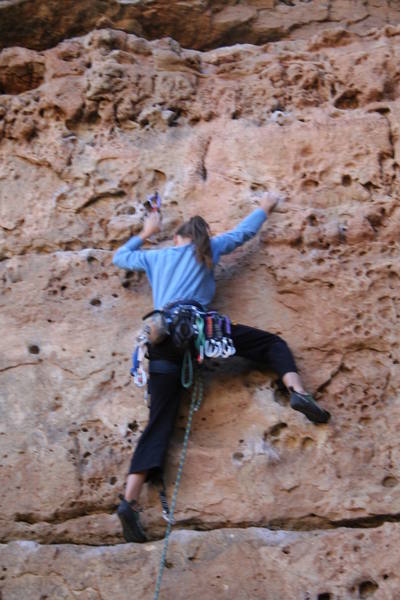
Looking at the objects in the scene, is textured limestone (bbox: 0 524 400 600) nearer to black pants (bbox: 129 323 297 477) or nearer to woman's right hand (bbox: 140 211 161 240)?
black pants (bbox: 129 323 297 477)

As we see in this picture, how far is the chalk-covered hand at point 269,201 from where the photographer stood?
16.2 ft

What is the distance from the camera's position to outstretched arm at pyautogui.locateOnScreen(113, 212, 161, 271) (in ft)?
14.9

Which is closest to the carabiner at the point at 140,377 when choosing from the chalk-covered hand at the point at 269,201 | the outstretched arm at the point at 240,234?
the outstretched arm at the point at 240,234

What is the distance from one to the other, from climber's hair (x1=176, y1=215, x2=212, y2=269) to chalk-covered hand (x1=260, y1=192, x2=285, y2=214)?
1.77ft

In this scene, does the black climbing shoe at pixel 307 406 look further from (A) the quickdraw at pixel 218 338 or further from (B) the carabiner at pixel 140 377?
(B) the carabiner at pixel 140 377

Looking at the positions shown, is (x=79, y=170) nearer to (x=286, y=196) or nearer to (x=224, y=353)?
(x=286, y=196)

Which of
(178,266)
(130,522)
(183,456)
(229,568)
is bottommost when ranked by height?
(229,568)

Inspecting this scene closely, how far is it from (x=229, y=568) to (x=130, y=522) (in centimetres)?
56

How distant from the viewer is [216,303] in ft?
15.6

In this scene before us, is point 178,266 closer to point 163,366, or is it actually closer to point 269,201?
point 163,366

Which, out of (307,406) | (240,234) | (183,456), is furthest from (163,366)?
(240,234)

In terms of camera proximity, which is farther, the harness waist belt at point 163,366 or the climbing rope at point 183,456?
the harness waist belt at point 163,366

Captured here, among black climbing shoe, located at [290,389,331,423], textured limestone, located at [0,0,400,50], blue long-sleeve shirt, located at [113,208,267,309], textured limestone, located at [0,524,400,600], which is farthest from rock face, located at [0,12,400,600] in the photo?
textured limestone, located at [0,0,400,50]

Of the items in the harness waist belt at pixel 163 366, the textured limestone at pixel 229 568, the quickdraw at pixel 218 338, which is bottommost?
the textured limestone at pixel 229 568
